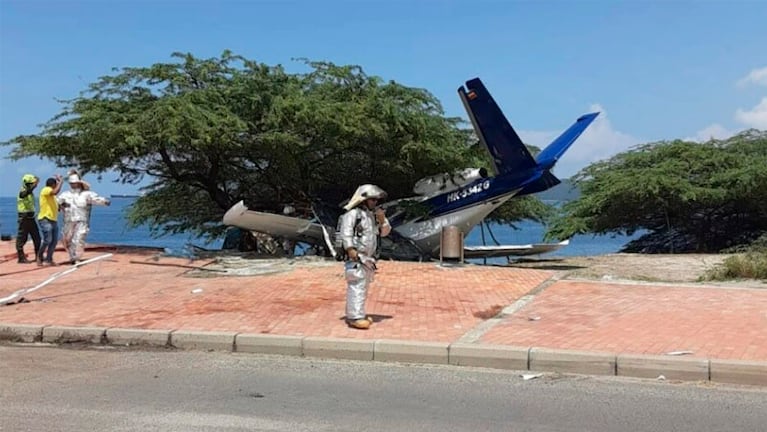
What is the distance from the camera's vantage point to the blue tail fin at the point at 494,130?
16547 millimetres

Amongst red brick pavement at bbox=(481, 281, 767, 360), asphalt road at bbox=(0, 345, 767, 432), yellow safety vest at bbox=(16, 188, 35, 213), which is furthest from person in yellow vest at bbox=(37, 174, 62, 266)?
red brick pavement at bbox=(481, 281, 767, 360)

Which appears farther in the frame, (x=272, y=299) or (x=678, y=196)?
(x=678, y=196)

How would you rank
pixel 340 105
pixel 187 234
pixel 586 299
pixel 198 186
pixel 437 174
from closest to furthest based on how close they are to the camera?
pixel 586 299
pixel 340 105
pixel 437 174
pixel 198 186
pixel 187 234

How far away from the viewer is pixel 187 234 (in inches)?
929

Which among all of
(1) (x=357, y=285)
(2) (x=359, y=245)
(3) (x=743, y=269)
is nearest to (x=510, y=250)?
(3) (x=743, y=269)

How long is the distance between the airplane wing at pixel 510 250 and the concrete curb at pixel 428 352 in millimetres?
10115

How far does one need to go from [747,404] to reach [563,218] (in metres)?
18.4

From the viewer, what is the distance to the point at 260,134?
53.1 feet

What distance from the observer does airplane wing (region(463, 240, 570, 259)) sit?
58.6 ft

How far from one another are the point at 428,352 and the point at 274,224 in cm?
972

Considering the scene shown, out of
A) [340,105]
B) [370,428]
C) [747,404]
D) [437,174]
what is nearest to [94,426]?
[370,428]

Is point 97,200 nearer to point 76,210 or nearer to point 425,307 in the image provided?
point 76,210

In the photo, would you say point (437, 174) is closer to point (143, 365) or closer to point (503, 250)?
point (503, 250)

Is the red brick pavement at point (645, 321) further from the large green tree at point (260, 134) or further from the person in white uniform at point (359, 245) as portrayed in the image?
the large green tree at point (260, 134)
